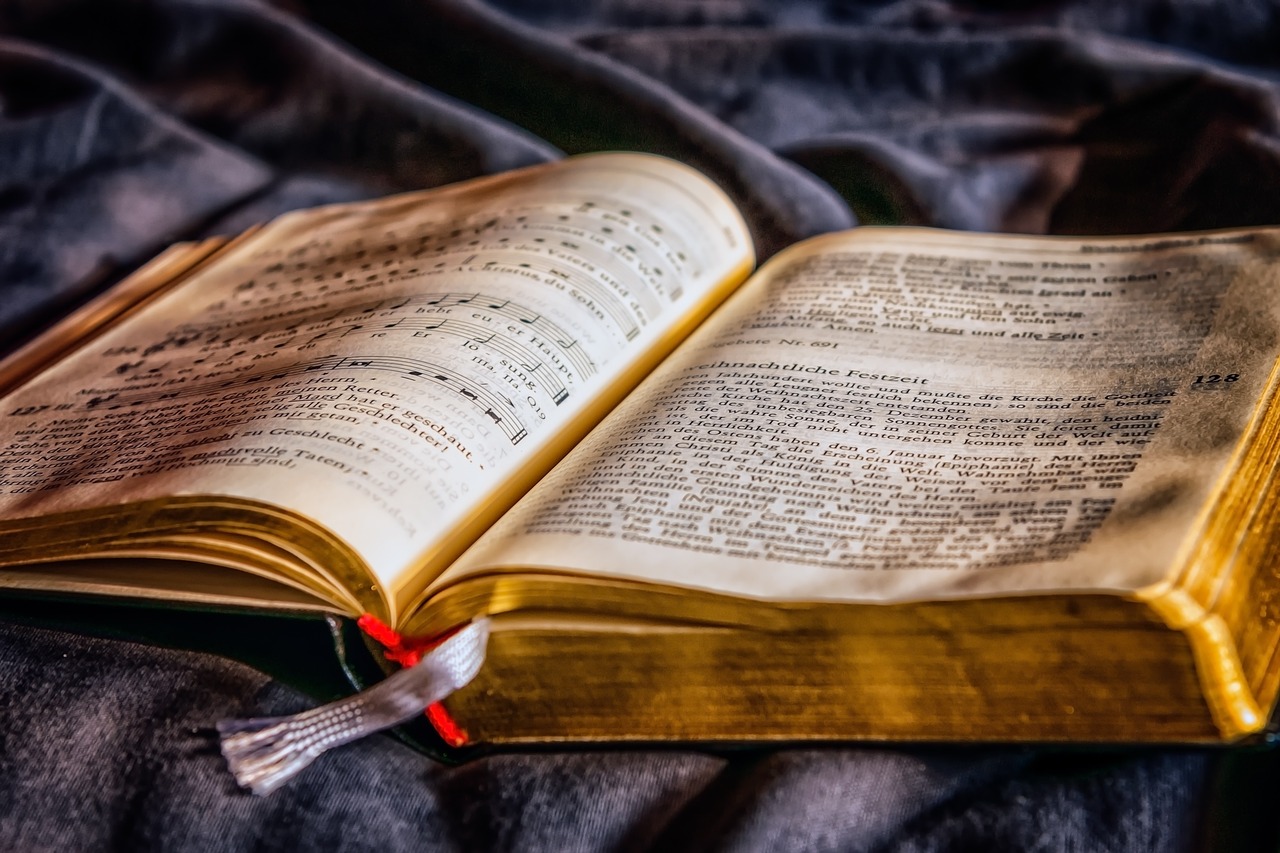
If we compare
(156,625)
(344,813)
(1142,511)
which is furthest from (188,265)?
(1142,511)

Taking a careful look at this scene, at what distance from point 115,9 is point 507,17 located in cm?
40

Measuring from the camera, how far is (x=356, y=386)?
0.55 m

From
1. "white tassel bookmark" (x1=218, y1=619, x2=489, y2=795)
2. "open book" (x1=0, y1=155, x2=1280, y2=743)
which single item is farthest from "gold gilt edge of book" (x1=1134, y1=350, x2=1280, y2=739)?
"white tassel bookmark" (x1=218, y1=619, x2=489, y2=795)

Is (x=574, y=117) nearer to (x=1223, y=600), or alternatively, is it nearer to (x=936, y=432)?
(x=936, y=432)

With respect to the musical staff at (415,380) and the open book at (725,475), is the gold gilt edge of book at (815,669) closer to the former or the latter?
the open book at (725,475)

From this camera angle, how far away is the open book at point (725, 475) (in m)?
0.40

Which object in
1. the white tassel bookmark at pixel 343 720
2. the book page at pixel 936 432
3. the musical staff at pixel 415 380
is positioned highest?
the book page at pixel 936 432

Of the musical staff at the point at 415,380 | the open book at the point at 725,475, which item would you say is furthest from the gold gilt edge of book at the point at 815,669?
the musical staff at the point at 415,380

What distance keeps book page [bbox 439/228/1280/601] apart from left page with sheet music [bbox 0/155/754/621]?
4 centimetres

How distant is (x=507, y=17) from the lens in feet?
3.50

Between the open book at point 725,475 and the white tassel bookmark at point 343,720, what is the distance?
0.02 metres

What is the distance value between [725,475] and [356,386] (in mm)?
198

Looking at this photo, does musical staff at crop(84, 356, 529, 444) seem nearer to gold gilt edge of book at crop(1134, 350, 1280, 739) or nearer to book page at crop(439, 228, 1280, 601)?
book page at crop(439, 228, 1280, 601)

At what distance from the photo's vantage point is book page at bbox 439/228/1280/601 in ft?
1.36
